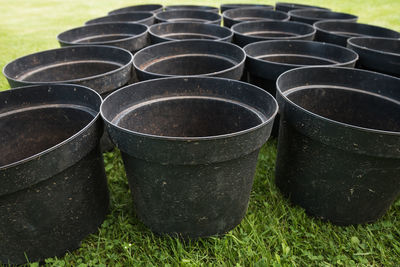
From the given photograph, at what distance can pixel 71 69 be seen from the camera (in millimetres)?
2756

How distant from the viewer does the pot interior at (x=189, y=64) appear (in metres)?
2.69

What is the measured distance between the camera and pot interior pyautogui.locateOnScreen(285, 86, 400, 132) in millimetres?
2027

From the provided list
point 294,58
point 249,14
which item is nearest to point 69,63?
point 294,58

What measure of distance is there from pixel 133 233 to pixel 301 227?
1100 millimetres

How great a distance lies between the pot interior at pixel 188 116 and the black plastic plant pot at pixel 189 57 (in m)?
0.68

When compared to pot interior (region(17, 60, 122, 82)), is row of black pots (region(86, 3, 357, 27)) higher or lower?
higher

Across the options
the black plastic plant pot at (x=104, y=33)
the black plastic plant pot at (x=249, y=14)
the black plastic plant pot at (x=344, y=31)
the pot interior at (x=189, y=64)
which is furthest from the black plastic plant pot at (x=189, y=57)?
→ the black plastic plant pot at (x=249, y=14)

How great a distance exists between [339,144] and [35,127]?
6.65 ft

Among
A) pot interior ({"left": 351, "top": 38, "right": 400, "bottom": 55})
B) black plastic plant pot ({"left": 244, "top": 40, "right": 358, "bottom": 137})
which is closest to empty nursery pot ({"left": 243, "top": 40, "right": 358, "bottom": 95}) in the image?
black plastic plant pot ({"left": 244, "top": 40, "right": 358, "bottom": 137})

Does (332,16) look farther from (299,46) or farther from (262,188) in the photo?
(262,188)

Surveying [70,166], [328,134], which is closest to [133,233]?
[70,166]

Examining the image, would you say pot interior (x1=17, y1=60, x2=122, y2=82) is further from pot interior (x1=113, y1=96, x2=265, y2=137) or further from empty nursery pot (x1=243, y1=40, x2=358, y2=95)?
empty nursery pot (x1=243, y1=40, x2=358, y2=95)

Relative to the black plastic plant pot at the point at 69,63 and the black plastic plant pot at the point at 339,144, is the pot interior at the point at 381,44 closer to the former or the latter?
the black plastic plant pot at the point at 339,144

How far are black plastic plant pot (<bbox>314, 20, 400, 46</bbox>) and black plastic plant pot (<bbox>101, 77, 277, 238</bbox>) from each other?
6.33 ft
